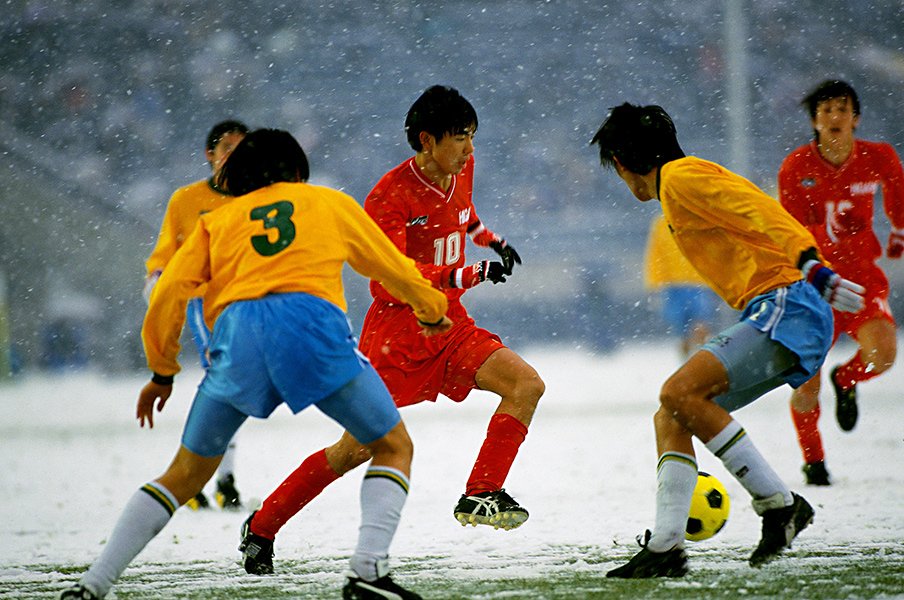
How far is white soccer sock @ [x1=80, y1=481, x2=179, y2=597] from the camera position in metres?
3.19

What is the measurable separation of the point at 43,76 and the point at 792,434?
1702 cm

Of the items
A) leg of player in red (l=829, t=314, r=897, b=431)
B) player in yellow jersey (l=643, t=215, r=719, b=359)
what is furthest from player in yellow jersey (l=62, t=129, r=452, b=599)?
player in yellow jersey (l=643, t=215, r=719, b=359)

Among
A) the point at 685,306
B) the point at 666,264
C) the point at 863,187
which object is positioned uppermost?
the point at 666,264

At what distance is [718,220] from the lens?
3793 mm

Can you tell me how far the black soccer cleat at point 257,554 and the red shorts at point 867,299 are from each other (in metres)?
3.33

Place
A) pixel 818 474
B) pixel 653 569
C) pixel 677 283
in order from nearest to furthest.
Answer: pixel 653 569 → pixel 818 474 → pixel 677 283

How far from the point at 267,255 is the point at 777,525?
1.78m

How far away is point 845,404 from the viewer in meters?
6.25

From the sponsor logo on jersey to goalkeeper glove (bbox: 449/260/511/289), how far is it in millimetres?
2622

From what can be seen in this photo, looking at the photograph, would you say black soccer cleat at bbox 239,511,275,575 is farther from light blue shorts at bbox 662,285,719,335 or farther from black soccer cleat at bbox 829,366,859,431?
light blue shorts at bbox 662,285,719,335

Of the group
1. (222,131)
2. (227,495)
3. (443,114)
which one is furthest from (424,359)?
(227,495)

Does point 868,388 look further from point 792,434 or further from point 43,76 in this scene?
point 43,76

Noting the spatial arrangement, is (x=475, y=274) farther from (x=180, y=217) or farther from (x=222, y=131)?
(x=222, y=131)

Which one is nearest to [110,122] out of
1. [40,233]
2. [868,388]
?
[40,233]
